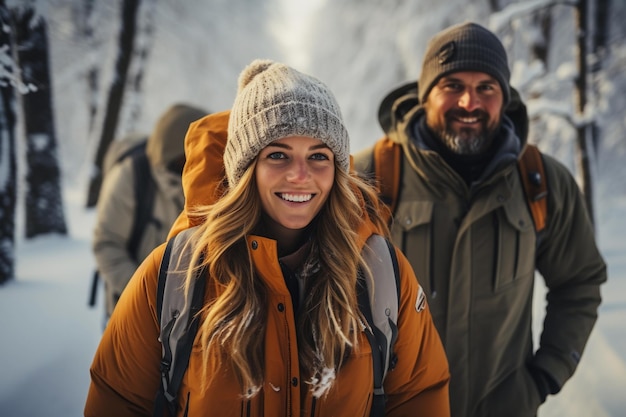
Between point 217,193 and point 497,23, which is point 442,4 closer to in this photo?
point 497,23

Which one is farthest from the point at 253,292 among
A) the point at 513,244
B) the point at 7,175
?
the point at 7,175

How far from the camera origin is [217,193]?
67.5 inches

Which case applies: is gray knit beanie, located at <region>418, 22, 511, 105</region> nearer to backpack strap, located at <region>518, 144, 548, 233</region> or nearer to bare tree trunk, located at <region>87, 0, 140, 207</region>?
backpack strap, located at <region>518, 144, 548, 233</region>

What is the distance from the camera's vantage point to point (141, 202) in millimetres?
2959

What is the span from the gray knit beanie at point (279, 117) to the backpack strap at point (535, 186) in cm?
113

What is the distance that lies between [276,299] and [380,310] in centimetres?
39

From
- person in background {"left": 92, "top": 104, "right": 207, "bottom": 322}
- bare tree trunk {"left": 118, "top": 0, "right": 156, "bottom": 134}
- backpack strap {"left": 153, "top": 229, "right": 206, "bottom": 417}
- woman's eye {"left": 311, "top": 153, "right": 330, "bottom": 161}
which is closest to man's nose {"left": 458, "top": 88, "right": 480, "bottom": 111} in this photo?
woman's eye {"left": 311, "top": 153, "right": 330, "bottom": 161}

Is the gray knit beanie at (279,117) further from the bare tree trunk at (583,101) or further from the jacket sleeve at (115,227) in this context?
the bare tree trunk at (583,101)

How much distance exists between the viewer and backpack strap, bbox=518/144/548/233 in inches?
83.7

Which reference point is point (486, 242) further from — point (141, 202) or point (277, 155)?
point (141, 202)

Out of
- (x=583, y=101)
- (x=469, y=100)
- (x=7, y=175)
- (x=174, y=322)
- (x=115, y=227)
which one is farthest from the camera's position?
(x=583, y=101)

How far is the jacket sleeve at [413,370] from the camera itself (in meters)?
1.56

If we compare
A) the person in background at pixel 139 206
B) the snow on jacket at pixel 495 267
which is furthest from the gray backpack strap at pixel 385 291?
the person in background at pixel 139 206

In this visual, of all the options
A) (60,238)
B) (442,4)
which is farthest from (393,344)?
(442,4)
